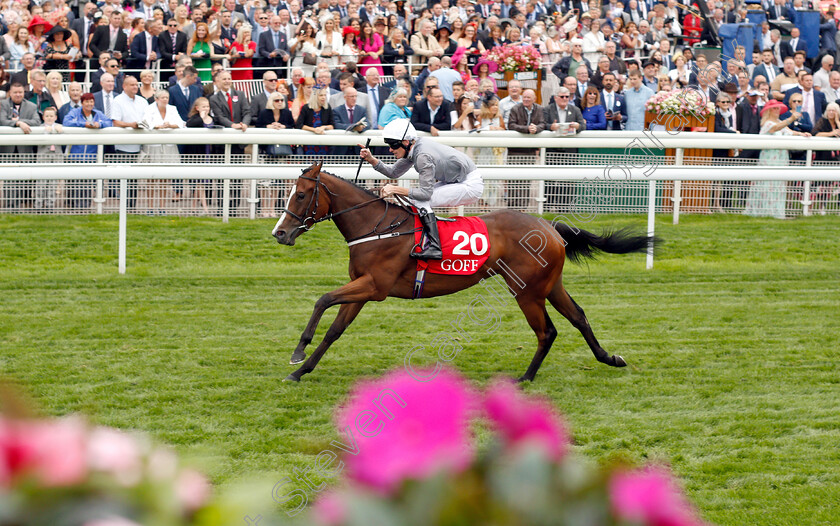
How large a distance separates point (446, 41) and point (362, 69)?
1.29 meters

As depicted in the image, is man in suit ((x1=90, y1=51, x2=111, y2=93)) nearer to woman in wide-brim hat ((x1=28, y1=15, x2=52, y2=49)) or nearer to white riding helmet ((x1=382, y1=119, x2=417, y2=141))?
woman in wide-brim hat ((x1=28, y1=15, x2=52, y2=49))

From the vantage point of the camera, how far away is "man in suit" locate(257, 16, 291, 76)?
1230 centimetres

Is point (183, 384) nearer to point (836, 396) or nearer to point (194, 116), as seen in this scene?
point (836, 396)

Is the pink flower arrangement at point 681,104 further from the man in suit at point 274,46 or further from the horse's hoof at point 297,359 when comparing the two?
the horse's hoof at point 297,359

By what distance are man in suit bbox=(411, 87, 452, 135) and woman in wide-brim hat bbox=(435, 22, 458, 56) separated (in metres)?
2.56

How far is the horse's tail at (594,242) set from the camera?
267 inches

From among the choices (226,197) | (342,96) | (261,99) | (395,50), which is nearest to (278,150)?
(226,197)

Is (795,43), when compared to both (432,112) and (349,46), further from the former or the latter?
(432,112)

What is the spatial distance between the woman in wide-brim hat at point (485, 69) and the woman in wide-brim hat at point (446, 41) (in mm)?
1181

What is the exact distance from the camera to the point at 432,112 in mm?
10555

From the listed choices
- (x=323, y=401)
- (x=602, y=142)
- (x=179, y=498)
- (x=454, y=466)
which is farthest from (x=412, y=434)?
(x=602, y=142)

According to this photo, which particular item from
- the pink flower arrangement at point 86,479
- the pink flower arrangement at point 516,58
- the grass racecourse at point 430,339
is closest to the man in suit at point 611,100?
the pink flower arrangement at point 516,58

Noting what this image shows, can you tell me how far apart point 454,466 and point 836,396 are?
539 cm

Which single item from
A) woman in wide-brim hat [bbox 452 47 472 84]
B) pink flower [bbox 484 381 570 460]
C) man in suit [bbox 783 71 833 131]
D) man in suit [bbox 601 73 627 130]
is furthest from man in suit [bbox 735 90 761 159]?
pink flower [bbox 484 381 570 460]
